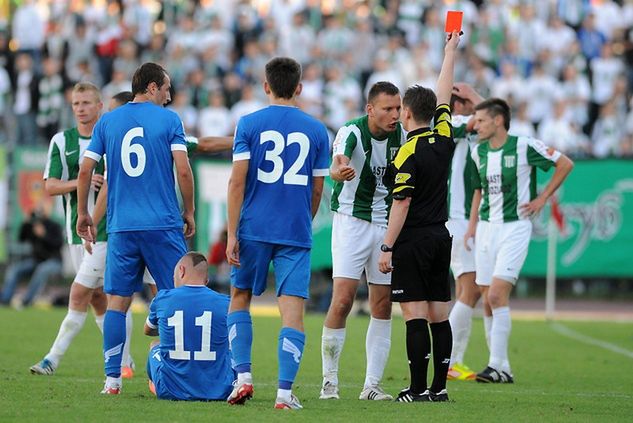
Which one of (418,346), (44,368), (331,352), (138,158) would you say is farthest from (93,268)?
(418,346)

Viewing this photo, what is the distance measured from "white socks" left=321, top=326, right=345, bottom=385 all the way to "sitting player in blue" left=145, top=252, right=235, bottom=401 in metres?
0.93

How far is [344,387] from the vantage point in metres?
11.0

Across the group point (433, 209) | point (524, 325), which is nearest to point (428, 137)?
point (433, 209)

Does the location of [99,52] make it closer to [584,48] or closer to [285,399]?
[584,48]

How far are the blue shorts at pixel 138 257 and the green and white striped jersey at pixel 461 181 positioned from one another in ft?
13.7

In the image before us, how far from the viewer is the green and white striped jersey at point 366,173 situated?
10102 mm

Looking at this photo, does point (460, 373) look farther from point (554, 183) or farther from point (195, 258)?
point (195, 258)

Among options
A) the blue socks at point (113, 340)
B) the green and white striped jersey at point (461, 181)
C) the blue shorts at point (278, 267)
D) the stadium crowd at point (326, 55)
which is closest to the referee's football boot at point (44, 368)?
Answer: the blue socks at point (113, 340)

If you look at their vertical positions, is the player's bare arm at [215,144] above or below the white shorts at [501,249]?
above

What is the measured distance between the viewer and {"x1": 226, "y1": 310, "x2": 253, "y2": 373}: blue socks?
9.14 meters

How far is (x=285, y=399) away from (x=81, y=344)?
6.43m

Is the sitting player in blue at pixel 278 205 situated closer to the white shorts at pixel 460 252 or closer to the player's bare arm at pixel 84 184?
the player's bare arm at pixel 84 184

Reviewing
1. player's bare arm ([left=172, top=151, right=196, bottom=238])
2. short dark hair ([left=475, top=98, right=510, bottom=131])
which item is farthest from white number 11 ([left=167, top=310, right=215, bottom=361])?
short dark hair ([left=475, top=98, right=510, bottom=131])

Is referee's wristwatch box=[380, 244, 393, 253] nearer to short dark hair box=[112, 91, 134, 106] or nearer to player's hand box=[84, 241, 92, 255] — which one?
player's hand box=[84, 241, 92, 255]
